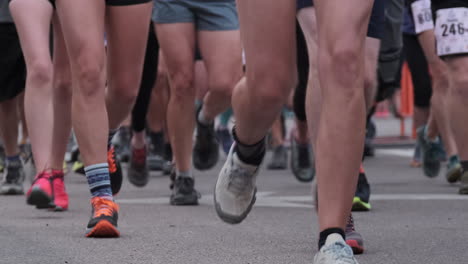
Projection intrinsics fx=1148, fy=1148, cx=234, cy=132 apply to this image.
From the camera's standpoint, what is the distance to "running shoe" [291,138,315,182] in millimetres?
8031

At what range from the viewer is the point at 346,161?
353 cm

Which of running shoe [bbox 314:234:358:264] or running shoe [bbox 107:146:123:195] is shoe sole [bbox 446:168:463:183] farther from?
running shoe [bbox 314:234:358:264]

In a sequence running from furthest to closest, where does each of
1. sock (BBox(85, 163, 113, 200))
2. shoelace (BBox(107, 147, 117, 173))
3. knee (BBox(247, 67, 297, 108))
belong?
shoelace (BBox(107, 147, 117, 173)) < sock (BBox(85, 163, 113, 200)) < knee (BBox(247, 67, 297, 108))

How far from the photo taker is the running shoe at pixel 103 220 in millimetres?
4895

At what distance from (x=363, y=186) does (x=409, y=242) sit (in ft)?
A: 4.27

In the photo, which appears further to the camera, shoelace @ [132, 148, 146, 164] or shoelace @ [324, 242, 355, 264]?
shoelace @ [132, 148, 146, 164]

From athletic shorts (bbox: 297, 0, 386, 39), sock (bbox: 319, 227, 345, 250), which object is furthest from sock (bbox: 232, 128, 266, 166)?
sock (bbox: 319, 227, 345, 250)

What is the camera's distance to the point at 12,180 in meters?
7.52

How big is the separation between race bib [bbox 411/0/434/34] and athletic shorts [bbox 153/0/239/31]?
1.80 meters

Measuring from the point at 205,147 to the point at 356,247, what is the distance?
357 cm

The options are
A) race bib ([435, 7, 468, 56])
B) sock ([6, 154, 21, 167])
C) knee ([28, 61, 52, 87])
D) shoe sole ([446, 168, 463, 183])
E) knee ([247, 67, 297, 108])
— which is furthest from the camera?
shoe sole ([446, 168, 463, 183])

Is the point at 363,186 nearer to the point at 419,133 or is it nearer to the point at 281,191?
the point at 281,191

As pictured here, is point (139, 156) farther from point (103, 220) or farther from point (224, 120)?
point (224, 120)

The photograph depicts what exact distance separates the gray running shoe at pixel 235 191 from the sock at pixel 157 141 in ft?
17.5
